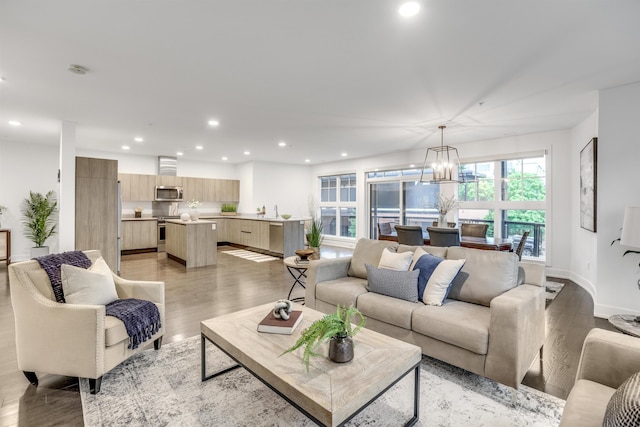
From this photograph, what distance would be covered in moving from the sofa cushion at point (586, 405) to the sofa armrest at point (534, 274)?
1.17 m

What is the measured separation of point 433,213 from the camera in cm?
746

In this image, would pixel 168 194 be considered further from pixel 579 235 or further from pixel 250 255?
pixel 579 235

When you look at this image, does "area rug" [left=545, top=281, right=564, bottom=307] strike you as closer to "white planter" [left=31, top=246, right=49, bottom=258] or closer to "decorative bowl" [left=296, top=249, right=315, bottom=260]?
"decorative bowl" [left=296, top=249, right=315, bottom=260]

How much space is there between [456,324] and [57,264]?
9.86ft

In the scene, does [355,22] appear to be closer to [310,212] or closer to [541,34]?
[541,34]

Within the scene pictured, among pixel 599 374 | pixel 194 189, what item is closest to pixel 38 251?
pixel 194 189

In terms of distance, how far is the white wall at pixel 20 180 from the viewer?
6.51 metres

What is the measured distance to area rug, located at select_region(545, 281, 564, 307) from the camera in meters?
4.21

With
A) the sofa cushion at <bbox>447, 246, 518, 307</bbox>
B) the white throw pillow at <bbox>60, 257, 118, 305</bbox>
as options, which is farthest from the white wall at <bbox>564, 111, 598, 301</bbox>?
the white throw pillow at <bbox>60, 257, 118, 305</bbox>

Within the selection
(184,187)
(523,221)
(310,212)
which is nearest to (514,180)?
(523,221)

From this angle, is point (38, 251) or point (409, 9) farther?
→ point (38, 251)

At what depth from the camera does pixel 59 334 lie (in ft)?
6.77

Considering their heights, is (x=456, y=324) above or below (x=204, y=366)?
above

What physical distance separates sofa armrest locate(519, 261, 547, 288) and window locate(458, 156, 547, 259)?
3.92m
